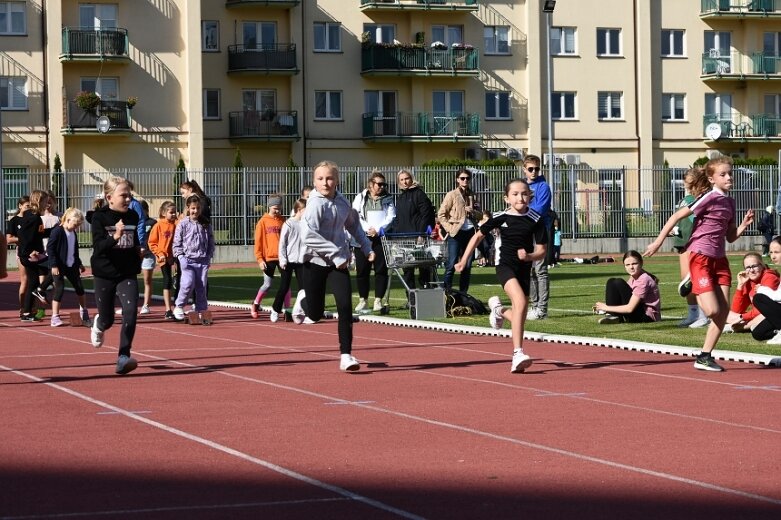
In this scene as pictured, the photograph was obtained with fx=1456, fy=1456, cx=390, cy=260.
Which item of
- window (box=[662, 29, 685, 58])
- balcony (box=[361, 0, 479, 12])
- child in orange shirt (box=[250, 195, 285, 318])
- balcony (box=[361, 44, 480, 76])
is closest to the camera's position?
child in orange shirt (box=[250, 195, 285, 318])

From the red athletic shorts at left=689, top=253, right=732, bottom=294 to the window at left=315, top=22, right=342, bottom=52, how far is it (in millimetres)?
50736

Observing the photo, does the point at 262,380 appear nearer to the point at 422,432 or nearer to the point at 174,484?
the point at 422,432

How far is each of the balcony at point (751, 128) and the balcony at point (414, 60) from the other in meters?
12.5

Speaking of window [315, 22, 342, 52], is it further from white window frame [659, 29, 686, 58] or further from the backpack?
the backpack

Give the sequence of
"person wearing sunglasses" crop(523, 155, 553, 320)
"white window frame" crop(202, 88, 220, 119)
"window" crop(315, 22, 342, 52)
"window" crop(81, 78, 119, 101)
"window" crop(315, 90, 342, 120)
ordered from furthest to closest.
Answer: "window" crop(315, 90, 342, 120) → "window" crop(315, 22, 342, 52) → "white window frame" crop(202, 88, 220, 119) → "window" crop(81, 78, 119, 101) → "person wearing sunglasses" crop(523, 155, 553, 320)

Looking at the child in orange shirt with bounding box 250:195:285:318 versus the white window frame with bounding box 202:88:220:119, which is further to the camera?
the white window frame with bounding box 202:88:220:119

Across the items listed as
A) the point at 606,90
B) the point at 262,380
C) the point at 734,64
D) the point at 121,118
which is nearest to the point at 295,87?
the point at 121,118

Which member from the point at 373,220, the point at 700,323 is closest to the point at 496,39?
the point at 373,220

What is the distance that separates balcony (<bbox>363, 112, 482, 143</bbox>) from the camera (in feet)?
209

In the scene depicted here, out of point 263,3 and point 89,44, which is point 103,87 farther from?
point 263,3

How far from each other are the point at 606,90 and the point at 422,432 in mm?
58884

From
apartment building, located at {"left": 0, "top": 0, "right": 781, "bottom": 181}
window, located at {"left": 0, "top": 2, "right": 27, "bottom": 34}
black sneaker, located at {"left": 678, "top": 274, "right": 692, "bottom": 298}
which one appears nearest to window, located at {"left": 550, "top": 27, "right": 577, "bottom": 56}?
apartment building, located at {"left": 0, "top": 0, "right": 781, "bottom": 181}

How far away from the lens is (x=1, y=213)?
1314 inches

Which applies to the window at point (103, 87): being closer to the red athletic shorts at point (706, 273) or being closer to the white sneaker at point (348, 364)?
the white sneaker at point (348, 364)
